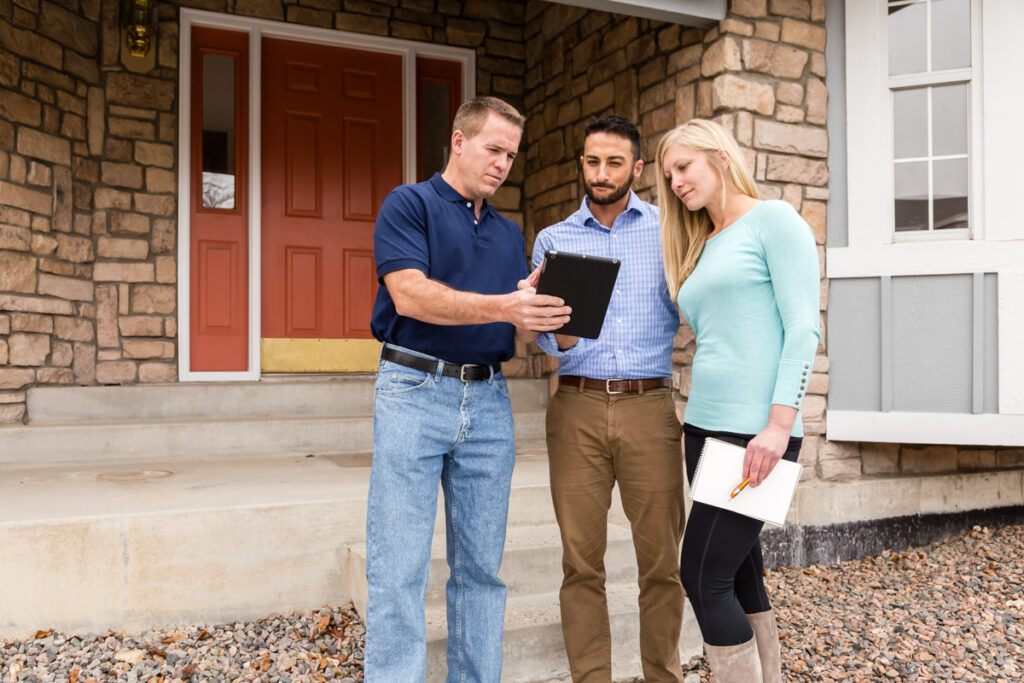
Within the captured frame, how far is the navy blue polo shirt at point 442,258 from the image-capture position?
195 centimetres

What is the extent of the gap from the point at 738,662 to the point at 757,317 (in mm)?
854

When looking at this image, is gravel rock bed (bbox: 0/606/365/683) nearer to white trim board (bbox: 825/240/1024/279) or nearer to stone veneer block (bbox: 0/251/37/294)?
stone veneer block (bbox: 0/251/37/294)

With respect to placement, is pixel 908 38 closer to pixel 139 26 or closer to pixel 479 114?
pixel 479 114

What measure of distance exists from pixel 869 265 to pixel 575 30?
2.41 meters

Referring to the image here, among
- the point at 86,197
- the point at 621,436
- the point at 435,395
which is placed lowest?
the point at 621,436

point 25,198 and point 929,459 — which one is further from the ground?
point 25,198

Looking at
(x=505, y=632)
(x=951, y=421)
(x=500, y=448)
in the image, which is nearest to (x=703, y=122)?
(x=500, y=448)

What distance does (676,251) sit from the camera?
2.12m

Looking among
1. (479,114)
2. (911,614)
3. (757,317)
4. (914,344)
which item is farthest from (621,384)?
(914,344)

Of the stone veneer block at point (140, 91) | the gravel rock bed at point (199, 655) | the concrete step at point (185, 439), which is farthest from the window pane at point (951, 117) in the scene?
the stone veneer block at point (140, 91)

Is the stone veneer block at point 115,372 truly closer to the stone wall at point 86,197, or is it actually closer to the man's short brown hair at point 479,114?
the stone wall at point 86,197

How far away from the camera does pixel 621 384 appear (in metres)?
2.24

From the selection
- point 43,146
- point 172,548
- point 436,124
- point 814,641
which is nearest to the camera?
point 172,548

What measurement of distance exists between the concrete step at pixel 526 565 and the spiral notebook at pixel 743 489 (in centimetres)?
128
